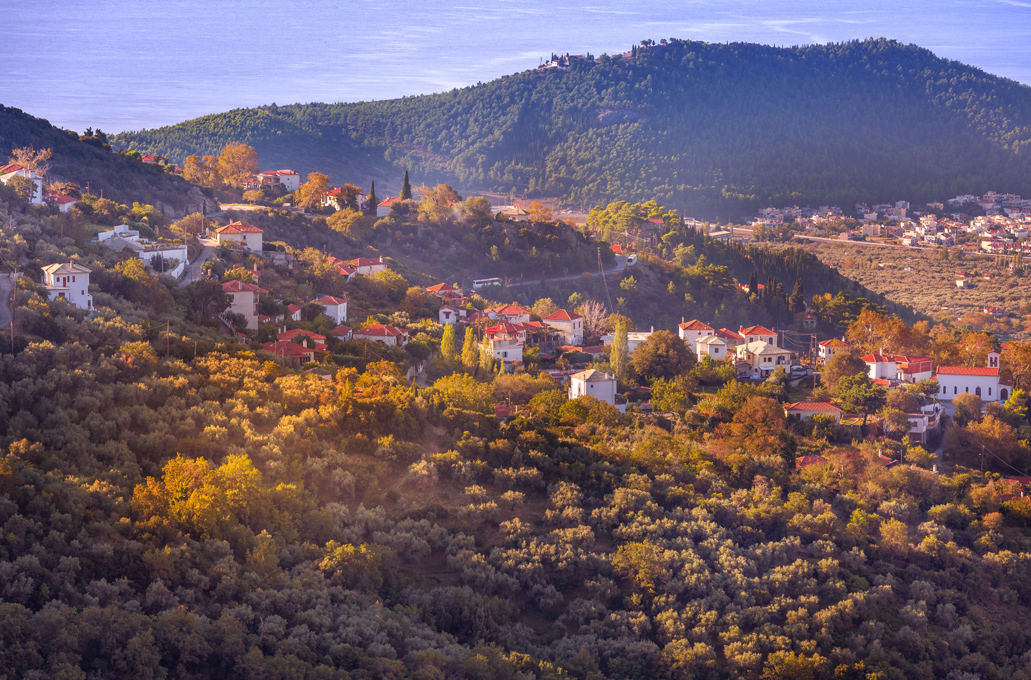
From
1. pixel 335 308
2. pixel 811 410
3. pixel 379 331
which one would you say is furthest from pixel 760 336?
pixel 335 308

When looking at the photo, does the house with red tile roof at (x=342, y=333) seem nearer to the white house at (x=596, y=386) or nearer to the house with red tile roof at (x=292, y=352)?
the house with red tile roof at (x=292, y=352)

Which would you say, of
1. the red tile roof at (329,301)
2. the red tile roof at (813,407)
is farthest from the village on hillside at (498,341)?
the red tile roof at (329,301)

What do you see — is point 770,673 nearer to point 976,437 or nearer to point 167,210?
point 976,437

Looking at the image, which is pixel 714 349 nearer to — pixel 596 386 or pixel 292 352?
pixel 596 386

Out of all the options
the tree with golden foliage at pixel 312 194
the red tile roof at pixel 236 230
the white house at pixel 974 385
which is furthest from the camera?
the tree with golden foliage at pixel 312 194

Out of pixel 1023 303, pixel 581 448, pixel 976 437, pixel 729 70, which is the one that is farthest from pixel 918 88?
pixel 581 448
